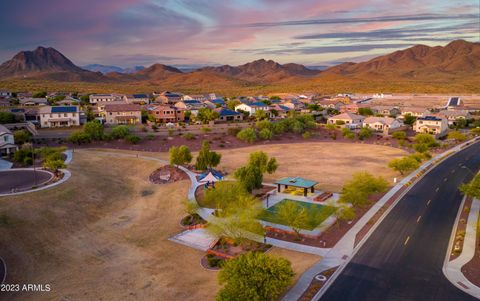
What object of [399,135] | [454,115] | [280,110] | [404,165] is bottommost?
[404,165]

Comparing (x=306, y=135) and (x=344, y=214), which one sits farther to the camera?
(x=306, y=135)

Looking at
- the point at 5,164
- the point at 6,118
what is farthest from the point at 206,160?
the point at 6,118

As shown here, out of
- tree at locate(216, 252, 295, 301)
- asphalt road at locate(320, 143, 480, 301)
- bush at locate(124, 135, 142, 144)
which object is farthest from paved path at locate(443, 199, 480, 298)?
bush at locate(124, 135, 142, 144)

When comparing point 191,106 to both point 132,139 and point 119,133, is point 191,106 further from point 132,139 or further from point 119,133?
point 132,139

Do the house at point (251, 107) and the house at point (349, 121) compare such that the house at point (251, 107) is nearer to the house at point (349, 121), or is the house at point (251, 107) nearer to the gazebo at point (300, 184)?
the house at point (349, 121)

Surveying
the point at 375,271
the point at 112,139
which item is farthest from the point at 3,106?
the point at 375,271
